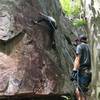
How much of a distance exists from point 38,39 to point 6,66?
1.69 m

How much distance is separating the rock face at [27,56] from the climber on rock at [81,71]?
67 cm

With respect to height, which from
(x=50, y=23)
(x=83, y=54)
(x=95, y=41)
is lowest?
(x=95, y=41)

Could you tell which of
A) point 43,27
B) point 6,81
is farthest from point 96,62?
point 43,27

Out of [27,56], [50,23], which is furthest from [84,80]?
[50,23]

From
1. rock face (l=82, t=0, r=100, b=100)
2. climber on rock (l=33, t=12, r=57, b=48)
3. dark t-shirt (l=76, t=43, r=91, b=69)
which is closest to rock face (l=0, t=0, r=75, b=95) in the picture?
climber on rock (l=33, t=12, r=57, b=48)

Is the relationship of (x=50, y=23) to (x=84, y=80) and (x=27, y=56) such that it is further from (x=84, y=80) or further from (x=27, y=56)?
(x=84, y=80)

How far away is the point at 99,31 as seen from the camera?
14.5 ft

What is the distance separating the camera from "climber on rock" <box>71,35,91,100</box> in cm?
877

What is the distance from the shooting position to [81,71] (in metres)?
9.00

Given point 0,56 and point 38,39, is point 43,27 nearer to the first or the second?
point 38,39

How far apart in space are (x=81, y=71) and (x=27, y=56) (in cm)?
174

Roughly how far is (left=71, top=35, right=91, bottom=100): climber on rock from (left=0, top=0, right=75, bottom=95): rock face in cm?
67

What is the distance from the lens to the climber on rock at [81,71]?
8.77m

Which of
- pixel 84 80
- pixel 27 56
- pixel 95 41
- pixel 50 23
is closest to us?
pixel 95 41
